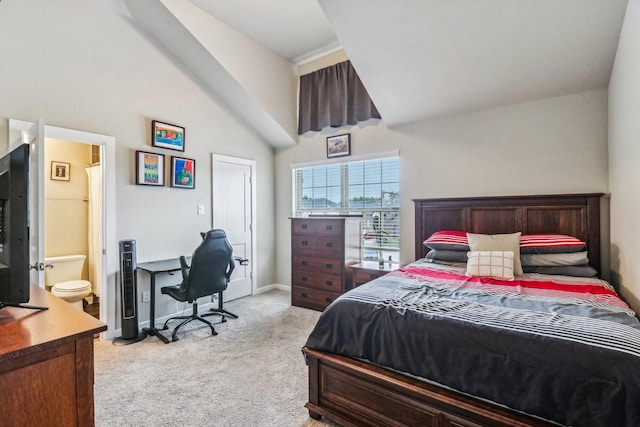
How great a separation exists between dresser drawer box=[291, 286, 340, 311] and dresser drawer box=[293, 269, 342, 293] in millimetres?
54

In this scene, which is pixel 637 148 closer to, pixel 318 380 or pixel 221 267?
pixel 318 380

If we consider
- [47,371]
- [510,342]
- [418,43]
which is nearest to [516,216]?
[418,43]

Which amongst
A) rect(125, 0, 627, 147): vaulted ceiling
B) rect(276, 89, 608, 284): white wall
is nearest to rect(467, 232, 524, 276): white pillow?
rect(276, 89, 608, 284): white wall

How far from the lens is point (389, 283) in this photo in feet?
7.34

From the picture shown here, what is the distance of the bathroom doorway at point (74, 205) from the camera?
3.97m

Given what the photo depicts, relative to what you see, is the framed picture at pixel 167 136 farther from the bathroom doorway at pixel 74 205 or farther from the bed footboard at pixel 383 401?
the bed footboard at pixel 383 401

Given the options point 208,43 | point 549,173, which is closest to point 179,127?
point 208,43

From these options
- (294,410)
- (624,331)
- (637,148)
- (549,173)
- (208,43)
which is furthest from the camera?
(208,43)

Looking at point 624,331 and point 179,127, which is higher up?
point 179,127

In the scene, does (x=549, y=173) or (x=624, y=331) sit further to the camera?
(x=549, y=173)

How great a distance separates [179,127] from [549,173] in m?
3.98

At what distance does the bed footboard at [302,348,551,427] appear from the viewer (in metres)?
1.37

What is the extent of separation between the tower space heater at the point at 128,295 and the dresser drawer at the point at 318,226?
74.0 inches

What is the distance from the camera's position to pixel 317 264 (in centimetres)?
394
